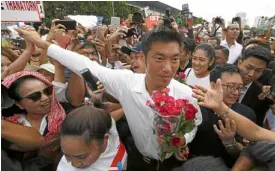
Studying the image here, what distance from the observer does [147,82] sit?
2.13m

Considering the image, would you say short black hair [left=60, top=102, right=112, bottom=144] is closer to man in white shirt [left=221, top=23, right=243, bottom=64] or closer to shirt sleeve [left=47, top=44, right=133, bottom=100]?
shirt sleeve [left=47, top=44, right=133, bottom=100]

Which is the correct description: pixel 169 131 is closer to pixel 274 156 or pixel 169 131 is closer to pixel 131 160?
pixel 274 156

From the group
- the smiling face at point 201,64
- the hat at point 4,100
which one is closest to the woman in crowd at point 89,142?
the hat at point 4,100

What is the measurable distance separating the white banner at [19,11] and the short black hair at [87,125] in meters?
2.93

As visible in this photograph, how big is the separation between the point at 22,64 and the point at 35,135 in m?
0.98

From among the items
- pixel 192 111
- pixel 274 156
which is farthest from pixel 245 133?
pixel 274 156

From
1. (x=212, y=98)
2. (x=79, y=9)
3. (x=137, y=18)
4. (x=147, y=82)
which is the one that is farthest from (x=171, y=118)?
(x=79, y=9)

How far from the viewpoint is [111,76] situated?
2162 mm

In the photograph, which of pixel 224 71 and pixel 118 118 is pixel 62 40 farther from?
pixel 224 71

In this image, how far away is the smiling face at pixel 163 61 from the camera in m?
1.93

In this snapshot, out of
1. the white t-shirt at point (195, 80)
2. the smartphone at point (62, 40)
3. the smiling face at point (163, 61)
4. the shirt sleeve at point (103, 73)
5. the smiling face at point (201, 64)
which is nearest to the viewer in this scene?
the smiling face at point (163, 61)

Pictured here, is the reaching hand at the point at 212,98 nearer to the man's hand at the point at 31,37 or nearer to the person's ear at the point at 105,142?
the person's ear at the point at 105,142

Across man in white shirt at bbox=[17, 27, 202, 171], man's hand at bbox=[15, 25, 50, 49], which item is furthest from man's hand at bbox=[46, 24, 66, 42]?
man in white shirt at bbox=[17, 27, 202, 171]

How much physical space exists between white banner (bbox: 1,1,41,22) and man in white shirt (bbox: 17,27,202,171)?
7.05 ft
